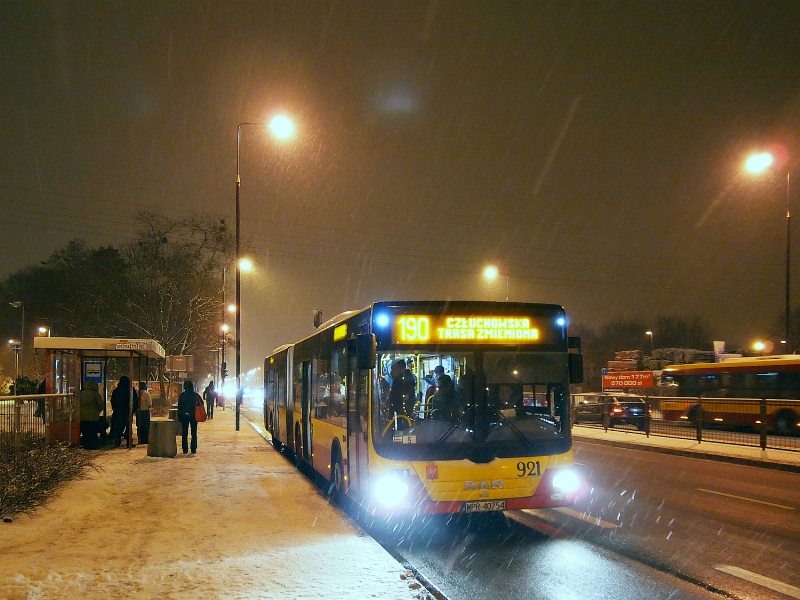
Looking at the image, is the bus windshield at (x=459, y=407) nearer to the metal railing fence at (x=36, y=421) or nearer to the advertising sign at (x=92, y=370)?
the metal railing fence at (x=36, y=421)

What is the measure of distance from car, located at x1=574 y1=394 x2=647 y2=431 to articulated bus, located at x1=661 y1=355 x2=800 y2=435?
175 centimetres

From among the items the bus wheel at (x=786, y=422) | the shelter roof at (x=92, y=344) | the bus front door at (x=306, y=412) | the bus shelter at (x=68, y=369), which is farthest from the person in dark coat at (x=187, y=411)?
the bus wheel at (x=786, y=422)

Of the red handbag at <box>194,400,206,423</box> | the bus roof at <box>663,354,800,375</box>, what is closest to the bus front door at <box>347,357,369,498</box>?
the red handbag at <box>194,400,206,423</box>

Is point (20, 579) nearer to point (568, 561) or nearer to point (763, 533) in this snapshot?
point (568, 561)

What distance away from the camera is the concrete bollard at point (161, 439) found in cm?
1684

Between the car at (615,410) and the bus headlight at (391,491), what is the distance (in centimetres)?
1802

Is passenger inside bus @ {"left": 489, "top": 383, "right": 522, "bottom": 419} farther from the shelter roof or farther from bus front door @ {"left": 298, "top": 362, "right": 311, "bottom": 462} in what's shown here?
the shelter roof

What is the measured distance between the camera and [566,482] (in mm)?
9195

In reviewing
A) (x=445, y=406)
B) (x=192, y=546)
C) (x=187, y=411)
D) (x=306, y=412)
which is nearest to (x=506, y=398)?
(x=445, y=406)

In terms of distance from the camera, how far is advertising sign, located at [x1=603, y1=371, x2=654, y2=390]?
32406 mm

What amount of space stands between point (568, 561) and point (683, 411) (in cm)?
1620

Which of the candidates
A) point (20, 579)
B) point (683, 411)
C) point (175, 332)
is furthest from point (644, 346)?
point (20, 579)

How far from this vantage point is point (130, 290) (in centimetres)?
4831

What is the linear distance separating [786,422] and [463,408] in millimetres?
15600
